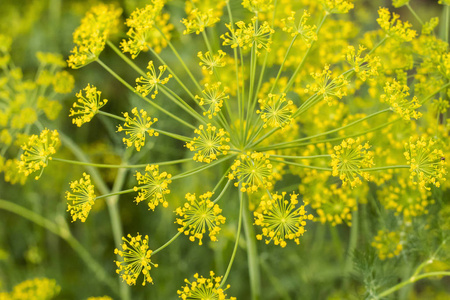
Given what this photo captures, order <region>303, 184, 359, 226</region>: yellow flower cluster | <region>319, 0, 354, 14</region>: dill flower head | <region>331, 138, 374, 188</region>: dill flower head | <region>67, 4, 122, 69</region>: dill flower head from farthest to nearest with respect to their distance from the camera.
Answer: <region>303, 184, 359, 226</region>: yellow flower cluster, <region>67, 4, 122, 69</region>: dill flower head, <region>319, 0, 354, 14</region>: dill flower head, <region>331, 138, 374, 188</region>: dill flower head

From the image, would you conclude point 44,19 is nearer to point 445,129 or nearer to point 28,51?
point 28,51

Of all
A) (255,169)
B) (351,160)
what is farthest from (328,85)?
(255,169)

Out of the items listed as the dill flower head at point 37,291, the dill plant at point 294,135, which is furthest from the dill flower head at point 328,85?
the dill flower head at point 37,291

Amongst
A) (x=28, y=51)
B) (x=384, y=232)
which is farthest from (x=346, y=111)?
(x=28, y=51)

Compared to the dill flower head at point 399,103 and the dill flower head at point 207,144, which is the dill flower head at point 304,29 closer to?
the dill flower head at point 399,103

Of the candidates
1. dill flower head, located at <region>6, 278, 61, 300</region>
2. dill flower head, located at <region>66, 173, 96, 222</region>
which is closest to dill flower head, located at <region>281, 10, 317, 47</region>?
→ dill flower head, located at <region>66, 173, 96, 222</region>

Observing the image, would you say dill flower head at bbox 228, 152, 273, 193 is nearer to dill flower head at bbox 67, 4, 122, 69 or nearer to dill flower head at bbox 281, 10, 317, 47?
dill flower head at bbox 281, 10, 317, 47

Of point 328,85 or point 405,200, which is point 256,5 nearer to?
point 328,85
